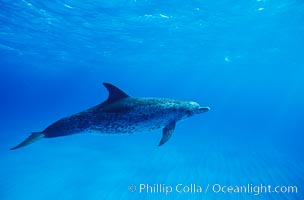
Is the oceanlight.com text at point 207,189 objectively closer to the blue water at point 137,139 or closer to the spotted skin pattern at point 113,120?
the blue water at point 137,139

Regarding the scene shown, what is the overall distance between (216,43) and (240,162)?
722 inches

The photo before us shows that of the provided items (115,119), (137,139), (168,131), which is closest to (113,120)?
(115,119)

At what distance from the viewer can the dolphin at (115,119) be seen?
5.81 metres

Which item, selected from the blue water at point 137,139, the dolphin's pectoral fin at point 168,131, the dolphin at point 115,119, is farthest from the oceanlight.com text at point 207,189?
the dolphin at point 115,119

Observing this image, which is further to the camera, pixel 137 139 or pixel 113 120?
pixel 137 139

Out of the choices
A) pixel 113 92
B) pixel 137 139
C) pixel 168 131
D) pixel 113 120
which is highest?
pixel 113 92

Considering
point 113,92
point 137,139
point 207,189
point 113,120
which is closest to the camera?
point 113,120

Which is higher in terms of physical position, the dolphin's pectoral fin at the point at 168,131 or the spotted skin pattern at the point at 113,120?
the spotted skin pattern at the point at 113,120

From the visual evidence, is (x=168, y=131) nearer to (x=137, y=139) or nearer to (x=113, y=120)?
(x=113, y=120)

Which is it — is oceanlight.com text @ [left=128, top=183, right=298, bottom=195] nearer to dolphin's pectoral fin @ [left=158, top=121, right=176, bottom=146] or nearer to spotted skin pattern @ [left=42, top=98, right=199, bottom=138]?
dolphin's pectoral fin @ [left=158, top=121, right=176, bottom=146]

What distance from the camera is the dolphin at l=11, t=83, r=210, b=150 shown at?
5812 mm

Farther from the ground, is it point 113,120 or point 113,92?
point 113,92

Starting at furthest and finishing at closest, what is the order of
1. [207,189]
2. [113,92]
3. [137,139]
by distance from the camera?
[137,139], [207,189], [113,92]

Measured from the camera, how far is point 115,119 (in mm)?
5805
